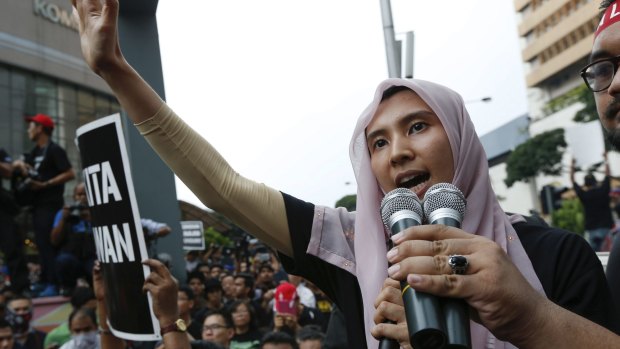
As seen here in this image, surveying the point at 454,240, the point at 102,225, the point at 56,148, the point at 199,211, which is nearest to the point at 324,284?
the point at 454,240

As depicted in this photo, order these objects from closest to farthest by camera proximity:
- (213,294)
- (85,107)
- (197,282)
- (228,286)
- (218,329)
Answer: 1. (218,329)
2. (213,294)
3. (197,282)
4. (228,286)
5. (85,107)

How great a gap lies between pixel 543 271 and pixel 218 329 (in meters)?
3.89

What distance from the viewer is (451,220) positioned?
3.54 ft

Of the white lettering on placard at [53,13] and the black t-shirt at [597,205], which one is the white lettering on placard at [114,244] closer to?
the black t-shirt at [597,205]

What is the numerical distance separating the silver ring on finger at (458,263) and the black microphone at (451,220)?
1.8 inches

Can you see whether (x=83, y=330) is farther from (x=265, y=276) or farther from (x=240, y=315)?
(x=265, y=276)

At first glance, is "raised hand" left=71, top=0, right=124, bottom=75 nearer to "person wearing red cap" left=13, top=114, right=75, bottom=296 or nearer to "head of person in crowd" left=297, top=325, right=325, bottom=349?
"head of person in crowd" left=297, top=325, right=325, bottom=349

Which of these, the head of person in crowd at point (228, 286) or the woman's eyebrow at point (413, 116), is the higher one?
the woman's eyebrow at point (413, 116)

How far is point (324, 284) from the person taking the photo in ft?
5.49

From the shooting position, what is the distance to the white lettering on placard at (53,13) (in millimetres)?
25750

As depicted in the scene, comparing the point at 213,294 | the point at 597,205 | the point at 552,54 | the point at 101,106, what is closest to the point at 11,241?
the point at 213,294

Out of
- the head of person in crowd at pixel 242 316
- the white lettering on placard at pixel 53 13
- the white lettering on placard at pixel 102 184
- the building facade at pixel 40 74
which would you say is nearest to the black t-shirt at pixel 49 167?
the head of person in crowd at pixel 242 316

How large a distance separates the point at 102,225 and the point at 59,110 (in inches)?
1077

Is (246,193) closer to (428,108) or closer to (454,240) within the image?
(428,108)
